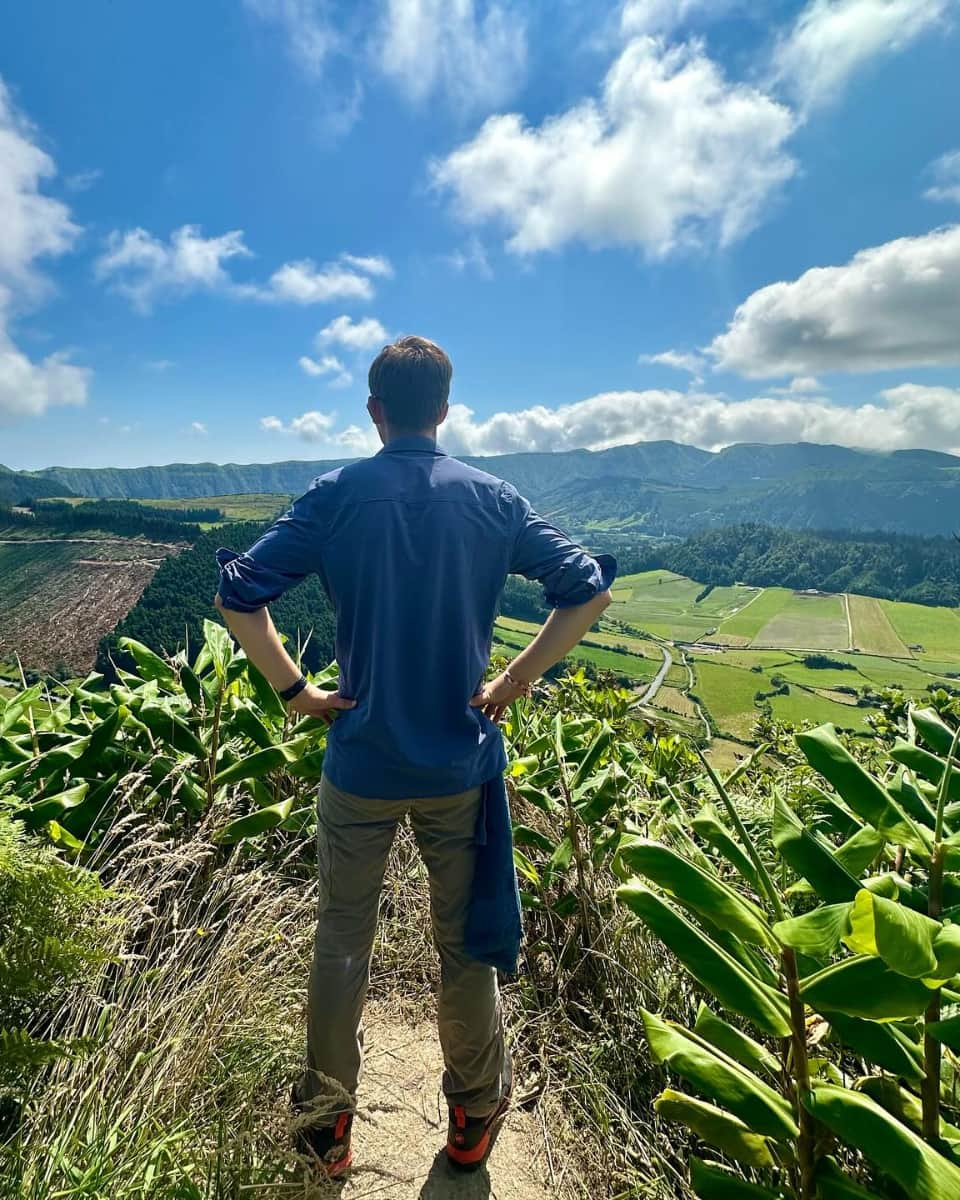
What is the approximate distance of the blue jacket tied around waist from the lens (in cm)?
184

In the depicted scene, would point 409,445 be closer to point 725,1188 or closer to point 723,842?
point 723,842

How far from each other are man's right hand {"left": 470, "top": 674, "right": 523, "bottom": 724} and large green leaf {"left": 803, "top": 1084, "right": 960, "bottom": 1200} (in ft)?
3.92

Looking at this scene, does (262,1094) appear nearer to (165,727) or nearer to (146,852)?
(146,852)

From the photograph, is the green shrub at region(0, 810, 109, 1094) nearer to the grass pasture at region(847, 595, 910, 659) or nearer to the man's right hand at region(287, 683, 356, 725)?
the man's right hand at region(287, 683, 356, 725)

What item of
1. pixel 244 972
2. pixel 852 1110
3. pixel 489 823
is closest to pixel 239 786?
pixel 244 972

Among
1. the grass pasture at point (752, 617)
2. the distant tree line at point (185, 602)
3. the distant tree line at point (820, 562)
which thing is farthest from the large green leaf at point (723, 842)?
the distant tree line at point (820, 562)

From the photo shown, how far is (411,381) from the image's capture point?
195 cm

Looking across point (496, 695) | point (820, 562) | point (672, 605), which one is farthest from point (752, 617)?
point (496, 695)

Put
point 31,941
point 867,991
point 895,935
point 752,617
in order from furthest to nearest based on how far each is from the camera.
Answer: point 752,617 → point 31,941 → point 867,991 → point 895,935

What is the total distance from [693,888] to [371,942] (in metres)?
1.30

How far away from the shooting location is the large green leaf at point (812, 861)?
1.18m

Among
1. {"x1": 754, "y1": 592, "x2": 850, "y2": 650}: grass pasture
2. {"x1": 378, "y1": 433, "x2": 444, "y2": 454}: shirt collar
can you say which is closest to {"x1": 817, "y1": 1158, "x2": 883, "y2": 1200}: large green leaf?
{"x1": 378, "y1": 433, "x2": 444, "y2": 454}: shirt collar

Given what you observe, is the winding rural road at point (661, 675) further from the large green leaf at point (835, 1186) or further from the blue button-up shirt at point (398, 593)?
the large green leaf at point (835, 1186)

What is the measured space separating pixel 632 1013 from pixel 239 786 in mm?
1930
